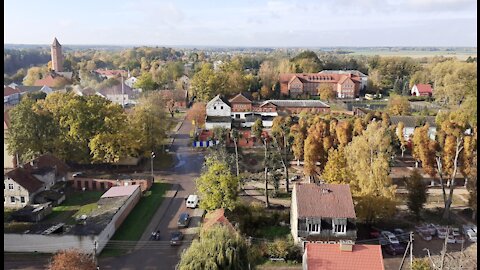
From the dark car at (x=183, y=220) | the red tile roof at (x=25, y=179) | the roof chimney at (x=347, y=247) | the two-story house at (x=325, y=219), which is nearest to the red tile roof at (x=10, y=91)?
the red tile roof at (x=25, y=179)

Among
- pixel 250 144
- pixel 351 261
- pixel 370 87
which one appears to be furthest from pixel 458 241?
pixel 370 87

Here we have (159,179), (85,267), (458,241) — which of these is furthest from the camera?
(159,179)

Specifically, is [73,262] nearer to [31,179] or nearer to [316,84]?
[31,179]

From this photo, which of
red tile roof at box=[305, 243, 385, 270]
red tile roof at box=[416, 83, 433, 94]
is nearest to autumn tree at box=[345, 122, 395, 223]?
red tile roof at box=[305, 243, 385, 270]

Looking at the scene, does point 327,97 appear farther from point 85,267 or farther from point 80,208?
point 85,267

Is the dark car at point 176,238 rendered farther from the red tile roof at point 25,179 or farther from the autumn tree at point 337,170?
the red tile roof at point 25,179

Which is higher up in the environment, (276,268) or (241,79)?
(241,79)
